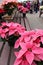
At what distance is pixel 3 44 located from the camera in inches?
51.5

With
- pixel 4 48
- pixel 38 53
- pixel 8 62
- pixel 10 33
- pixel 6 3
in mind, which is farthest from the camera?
pixel 6 3

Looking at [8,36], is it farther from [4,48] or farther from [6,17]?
[6,17]

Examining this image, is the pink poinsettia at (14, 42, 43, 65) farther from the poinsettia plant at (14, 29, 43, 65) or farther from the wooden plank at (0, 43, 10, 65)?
the wooden plank at (0, 43, 10, 65)

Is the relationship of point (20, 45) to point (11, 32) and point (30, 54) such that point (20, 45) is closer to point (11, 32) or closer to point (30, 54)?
point (30, 54)

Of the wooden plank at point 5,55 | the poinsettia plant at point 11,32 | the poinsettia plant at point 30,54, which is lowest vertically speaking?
the wooden plank at point 5,55

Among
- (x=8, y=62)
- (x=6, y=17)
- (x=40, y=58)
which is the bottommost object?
(x=6, y=17)

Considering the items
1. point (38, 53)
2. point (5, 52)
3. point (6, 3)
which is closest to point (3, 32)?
point (5, 52)

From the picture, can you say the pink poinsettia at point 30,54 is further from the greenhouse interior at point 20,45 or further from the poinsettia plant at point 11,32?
the poinsettia plant at point 11,32

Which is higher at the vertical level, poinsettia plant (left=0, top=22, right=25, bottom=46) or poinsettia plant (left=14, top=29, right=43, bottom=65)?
poinsettia plant (left=14, top=29, right=43, bottom=65)

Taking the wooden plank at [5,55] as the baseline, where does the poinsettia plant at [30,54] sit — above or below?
above

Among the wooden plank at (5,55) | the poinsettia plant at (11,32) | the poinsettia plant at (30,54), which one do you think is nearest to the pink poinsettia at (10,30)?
the poinsettia plant at (11,32)

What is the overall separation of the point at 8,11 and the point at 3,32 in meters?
1.32

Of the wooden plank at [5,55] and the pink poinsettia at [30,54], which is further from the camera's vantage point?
the wooden plank at [5,55]

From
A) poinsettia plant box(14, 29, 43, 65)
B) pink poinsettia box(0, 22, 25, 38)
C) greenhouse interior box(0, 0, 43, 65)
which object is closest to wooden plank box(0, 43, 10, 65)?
greenhouse interior box(0, 0, 43, 65)
